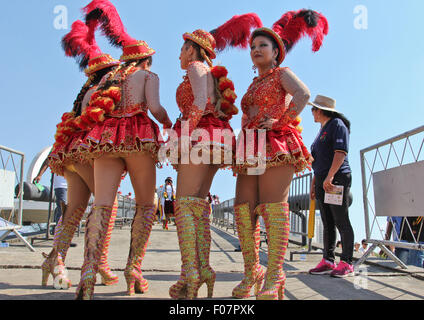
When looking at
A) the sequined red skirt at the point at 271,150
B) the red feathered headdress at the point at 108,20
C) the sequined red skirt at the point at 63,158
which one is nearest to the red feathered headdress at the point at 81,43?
the red feathered headdress at the point at 108,20

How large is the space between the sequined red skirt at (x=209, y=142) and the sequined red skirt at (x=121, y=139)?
0.16m

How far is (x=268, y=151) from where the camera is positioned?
2.34 metres

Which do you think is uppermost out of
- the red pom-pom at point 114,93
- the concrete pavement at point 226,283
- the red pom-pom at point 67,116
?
the red pom-pom at point 114,93

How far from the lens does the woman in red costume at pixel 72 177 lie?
2.72m

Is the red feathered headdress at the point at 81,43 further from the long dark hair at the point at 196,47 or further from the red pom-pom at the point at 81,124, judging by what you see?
the long dark hair at the point at 196,47

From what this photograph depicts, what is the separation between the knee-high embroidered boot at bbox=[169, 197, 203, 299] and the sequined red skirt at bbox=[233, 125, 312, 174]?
0.44 meters

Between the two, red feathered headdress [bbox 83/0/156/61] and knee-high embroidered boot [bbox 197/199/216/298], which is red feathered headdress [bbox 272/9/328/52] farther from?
knee-high embroidered boot [bbox 197/199/216/298]

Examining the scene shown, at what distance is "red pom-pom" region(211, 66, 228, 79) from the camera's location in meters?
2.55

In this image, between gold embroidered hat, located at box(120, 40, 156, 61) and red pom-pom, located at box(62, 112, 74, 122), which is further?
red pom-pom, located at box(62, 112, 74, 122)

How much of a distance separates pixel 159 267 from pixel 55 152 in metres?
1.73

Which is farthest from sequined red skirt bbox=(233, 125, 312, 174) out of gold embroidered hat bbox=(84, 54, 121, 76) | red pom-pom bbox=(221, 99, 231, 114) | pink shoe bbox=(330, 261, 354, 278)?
pink shoe bbox=(330, 261, 354, 278)

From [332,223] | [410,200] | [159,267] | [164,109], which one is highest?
[164,109]
